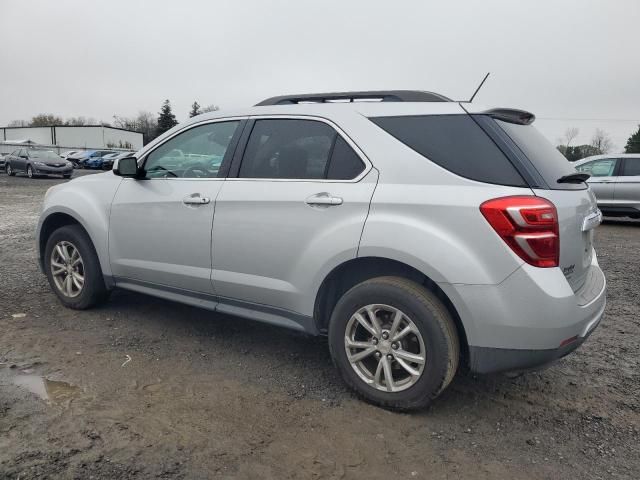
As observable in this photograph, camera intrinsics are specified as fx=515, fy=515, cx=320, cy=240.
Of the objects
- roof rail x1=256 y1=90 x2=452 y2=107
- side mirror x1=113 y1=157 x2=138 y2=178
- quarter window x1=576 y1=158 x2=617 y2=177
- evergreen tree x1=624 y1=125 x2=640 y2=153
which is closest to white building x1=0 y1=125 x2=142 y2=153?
evergreen tree x1=624 y1=125 x2=640 y2=153

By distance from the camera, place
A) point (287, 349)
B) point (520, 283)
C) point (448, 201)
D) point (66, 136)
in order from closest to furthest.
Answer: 1. point (520, 283)
2. point (448, 201)
3. point (287, 349)
4. point (66, 136)

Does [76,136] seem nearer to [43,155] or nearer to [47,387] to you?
[43,155]

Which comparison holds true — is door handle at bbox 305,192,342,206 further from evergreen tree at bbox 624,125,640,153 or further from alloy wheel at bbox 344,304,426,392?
evergreen tree at bbox 624,125,640,153

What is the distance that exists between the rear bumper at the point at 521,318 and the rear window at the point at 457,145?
541mm

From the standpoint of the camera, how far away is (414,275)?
2994 millimetres

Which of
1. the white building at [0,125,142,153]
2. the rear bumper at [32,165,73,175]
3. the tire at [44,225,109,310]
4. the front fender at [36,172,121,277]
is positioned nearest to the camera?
the front fender at [36,172,121,277]

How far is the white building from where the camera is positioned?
67562 millimetres

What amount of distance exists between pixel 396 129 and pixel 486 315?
122 centimetres

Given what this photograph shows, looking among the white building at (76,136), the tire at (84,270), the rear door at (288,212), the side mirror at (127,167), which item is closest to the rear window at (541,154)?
the rear door at (288,212)

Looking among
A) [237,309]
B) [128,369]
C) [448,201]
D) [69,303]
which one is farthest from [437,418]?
[69,303]

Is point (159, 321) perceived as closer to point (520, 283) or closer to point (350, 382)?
point (350, 382)

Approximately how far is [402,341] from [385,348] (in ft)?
0.36

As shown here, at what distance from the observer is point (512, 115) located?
3107mm

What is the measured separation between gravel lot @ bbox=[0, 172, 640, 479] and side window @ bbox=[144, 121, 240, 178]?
132cm
